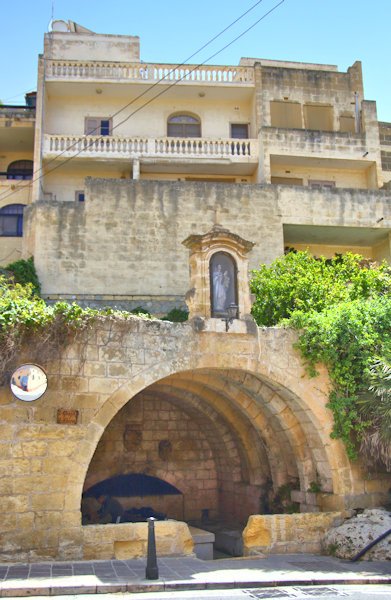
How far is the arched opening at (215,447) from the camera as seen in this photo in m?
12.6

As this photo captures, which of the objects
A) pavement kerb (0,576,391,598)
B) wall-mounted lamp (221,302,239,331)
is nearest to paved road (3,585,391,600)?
pavement kerb (0,576,391,598)

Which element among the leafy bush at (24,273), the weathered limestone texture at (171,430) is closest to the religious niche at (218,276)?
the weathered limestone texture at (171,430)

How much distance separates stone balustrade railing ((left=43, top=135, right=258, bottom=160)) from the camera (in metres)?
25.6

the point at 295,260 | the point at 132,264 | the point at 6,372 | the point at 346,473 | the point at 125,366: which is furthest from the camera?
the point at 132,264

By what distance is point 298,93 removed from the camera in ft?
93.0

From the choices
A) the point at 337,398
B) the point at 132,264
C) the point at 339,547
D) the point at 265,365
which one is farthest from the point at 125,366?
the point at 132,264

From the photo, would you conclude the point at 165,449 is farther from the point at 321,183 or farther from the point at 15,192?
the point at 321,183

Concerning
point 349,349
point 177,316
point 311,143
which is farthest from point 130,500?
point 311,143

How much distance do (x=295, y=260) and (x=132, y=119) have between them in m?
13.7

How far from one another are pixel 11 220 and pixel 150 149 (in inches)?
247

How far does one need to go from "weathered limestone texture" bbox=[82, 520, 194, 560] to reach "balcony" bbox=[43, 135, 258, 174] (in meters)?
17.9

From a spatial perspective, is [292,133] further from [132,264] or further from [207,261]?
→ [207,261]

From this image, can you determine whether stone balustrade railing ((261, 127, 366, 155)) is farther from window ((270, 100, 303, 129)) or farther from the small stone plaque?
the small stone plaque

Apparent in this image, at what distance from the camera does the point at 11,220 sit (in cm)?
2520
